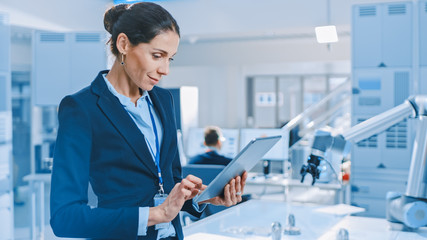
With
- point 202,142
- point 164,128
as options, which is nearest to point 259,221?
point 164,128

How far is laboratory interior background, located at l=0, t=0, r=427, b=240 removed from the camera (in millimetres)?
2123

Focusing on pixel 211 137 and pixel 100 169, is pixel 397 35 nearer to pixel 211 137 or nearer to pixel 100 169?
pixel 211 137

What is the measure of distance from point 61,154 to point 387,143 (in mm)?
3364

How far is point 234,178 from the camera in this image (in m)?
1.28

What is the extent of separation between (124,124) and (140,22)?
0.25 metres

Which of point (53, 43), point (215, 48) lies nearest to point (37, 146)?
point (53, 43)

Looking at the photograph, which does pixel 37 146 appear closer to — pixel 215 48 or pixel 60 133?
pixel 60 133

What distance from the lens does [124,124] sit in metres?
1.08

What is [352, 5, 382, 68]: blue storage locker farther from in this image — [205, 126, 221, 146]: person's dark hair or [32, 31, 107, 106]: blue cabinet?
[32, 31, 107, 106]: blue cabinet

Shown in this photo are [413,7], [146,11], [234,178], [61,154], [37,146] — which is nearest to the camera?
[61,154]

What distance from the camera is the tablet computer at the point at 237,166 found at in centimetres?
117

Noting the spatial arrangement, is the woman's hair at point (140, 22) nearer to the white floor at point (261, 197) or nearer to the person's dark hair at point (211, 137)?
the person's dark hair at point (211, 137)

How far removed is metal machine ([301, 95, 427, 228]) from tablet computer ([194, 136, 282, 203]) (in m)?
0.61

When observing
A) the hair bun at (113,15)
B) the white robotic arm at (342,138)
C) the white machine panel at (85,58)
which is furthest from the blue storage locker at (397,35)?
the hair bun at (113,15)
